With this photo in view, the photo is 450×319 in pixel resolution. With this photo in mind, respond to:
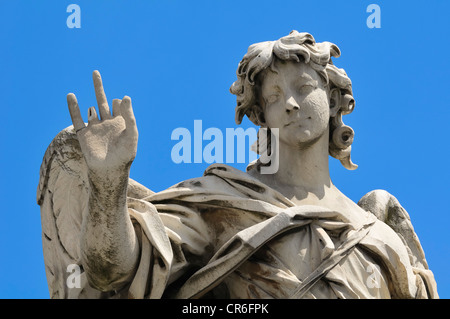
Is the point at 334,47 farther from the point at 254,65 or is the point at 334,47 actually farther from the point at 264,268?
the point at 264,268

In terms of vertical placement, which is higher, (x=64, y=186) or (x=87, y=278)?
(x=64, y=186)

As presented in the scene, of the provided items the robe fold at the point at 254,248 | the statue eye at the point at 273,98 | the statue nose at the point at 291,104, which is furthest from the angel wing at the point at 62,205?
the statue nose at the point at 291,104

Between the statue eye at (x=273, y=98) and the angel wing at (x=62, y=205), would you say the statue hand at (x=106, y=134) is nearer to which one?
the angel wing at (x=62, y=205)

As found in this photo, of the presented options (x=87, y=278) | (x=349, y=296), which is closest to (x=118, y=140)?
(x=87, y=278)

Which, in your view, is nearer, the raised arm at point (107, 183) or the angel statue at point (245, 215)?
the raised arm at point (107, 183)

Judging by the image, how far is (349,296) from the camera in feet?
37.4

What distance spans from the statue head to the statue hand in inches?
68.8

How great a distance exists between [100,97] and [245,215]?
1722 mm

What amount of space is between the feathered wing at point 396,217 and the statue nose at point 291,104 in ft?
4.88

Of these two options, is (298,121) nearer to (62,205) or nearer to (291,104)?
(291,104)

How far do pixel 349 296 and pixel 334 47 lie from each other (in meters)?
2.59

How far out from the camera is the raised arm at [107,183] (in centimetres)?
1090

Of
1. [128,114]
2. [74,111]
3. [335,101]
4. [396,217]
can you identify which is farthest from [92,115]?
[396,217]

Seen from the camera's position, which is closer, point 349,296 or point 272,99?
point 349,296
